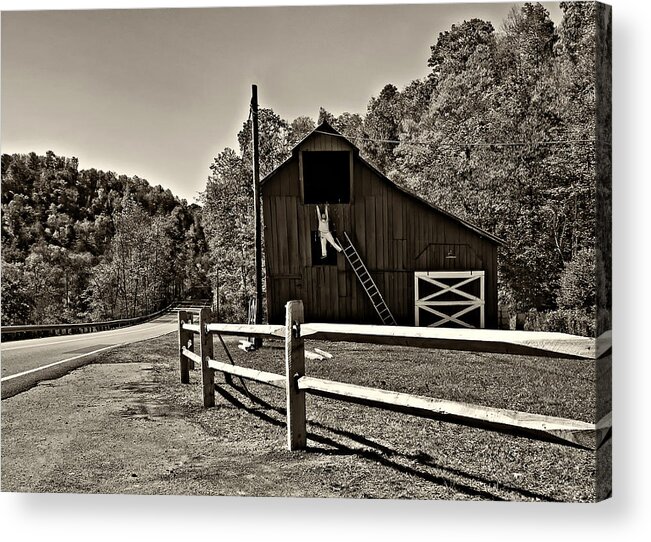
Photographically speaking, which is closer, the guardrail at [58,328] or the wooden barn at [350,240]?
the wooden barn at [350,240]

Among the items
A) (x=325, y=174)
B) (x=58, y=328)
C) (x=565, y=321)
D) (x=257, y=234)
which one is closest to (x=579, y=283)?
(x=565, y=321)

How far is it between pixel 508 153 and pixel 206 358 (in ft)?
7.16

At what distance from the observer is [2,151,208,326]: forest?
154 inches

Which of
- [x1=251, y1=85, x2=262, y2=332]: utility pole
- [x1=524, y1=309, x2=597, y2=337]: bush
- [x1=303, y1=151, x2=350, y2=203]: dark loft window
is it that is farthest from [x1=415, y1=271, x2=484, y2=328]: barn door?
[x1=251, y1=85, x2=262, y2=332]: utility pole

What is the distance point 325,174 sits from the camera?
3.65m

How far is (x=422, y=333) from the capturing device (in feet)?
10.1

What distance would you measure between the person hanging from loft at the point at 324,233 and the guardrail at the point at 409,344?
0.37 meters

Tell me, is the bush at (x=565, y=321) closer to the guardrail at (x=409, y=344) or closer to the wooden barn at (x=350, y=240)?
the guardrail at (x=409, y=344)

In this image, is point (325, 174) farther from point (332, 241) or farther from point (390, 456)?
point (390, 456)

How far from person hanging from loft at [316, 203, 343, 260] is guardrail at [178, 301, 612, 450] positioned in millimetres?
372

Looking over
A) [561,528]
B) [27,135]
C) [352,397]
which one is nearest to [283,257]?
[352,397]

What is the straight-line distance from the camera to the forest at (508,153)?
3352 mm

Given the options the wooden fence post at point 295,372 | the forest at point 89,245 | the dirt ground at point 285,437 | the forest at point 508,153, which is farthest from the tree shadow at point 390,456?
the forest at point 89,245

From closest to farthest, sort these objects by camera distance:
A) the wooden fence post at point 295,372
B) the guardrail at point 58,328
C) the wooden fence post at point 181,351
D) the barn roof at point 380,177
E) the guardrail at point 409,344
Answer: the guardrail at point 409,344 < the wooden fence post at point 295,372 < the barn roof at point 380,177 < the guardrail at point 58,328 < the wooden fence post at point 181,351
